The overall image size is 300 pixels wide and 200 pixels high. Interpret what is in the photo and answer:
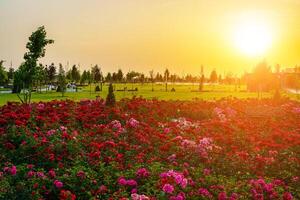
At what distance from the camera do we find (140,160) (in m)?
9.91

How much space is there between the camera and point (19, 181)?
864 centimetres

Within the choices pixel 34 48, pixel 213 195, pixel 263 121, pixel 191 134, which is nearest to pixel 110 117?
pixel 191 134

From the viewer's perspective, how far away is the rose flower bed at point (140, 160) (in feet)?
26.6

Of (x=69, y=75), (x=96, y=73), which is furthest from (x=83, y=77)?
(x=69, y=75)

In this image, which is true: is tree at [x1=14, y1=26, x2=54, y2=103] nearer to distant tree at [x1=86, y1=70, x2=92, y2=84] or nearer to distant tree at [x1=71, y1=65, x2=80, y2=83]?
distant tree at [x1=86, y1=70, x2=92, y2=84]

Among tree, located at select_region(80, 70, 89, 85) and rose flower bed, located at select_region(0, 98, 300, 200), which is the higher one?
tree, located at select_region(80, 70, 89, 85)

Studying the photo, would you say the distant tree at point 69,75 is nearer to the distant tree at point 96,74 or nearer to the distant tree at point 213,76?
the distant tree at point 96,74

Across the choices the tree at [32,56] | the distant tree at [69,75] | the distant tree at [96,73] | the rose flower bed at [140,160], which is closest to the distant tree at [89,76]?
the distant tree at [96,73]

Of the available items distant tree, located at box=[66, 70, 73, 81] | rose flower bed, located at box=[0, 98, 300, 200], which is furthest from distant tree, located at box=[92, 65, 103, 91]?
rose flower bed, located at box=[0, 98, 300, 200]

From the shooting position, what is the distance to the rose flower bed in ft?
26.6

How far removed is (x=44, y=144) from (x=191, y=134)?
16.3 ft

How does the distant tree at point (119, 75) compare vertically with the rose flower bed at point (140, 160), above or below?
above

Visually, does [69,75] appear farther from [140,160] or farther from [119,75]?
[140,160]

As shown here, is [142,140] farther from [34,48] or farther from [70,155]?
[34,48]
